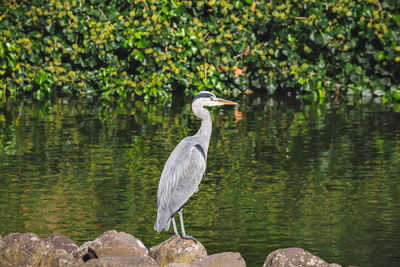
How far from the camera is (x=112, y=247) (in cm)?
533

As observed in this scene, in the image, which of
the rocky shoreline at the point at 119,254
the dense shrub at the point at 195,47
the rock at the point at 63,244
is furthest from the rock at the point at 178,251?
the dense shrub at the point at 195,47

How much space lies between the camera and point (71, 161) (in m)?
9.47

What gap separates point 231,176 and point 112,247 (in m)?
3.42

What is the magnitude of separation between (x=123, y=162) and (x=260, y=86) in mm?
6464

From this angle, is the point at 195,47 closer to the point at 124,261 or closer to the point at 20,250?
the point at 20,250

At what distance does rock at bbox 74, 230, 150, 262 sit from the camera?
5.33 m

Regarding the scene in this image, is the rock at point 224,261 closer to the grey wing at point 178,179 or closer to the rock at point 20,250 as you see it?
the grey wing at point 178,179

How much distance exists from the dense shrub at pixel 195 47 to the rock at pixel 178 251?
29.3ft

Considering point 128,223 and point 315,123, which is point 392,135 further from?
point 128,223

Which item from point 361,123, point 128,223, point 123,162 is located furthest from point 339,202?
point 361,123

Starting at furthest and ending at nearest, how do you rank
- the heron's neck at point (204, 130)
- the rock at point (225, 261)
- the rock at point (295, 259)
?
the heron's neck at point (204, 130)
the rock at point (225, 261)
the rock at point (295, 259)

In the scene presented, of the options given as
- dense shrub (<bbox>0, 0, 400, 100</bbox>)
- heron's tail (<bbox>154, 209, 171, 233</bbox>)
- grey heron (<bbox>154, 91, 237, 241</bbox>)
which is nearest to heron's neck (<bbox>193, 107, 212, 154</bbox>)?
grey heron (<bbox>154, 91, 237, 241</bbox>)

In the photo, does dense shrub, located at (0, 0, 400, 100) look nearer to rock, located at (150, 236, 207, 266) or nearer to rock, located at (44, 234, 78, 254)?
rock, located at (44, 234, 78, 254)

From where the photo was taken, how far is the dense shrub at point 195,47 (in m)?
14.4
